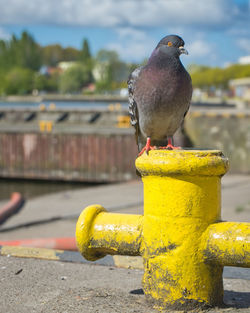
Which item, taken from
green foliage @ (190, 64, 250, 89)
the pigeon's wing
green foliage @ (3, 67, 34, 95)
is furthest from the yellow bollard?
green foliage @ (3, 67, 34, 95)

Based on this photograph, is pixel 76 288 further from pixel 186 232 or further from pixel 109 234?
pixel 186 232

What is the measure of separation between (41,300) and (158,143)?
60.1 inches

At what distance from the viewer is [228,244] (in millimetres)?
2846

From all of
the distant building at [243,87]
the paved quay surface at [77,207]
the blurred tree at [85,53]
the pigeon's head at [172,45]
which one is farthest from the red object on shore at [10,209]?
the blurred tree at [85,53]

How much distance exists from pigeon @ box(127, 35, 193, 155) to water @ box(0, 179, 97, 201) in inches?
557

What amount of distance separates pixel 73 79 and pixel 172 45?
137 m

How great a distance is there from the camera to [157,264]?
2.95 m

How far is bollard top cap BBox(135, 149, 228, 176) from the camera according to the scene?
2.81 metres

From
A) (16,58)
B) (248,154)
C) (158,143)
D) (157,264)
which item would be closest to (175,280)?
(157,264)

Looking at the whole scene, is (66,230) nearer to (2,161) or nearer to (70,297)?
(70,297)

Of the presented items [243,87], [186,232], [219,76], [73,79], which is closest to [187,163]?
[186,232]

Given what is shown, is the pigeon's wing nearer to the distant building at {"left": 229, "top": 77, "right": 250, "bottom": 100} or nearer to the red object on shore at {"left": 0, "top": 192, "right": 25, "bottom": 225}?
the red object on shore at {"left": 0, "top": 192, "right": 25, "bottom": 225}

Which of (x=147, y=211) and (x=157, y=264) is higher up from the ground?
(x=147, y=211)

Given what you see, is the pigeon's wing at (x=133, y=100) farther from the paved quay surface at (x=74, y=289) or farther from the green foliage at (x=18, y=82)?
the green foliage at (x=18, y=82)
